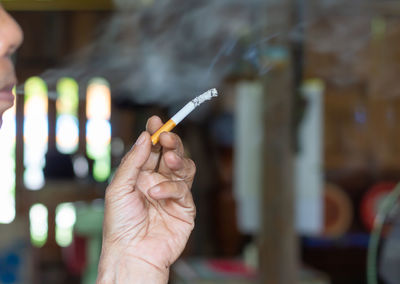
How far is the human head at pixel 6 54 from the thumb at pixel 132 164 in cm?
18

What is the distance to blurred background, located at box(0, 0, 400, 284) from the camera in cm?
219

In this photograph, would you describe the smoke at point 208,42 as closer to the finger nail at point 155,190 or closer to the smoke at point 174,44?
the smoke at point 174,44

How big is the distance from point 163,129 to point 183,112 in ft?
0.13

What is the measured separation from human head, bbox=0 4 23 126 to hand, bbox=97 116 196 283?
0.60ft

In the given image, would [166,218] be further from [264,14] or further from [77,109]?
[77,109]

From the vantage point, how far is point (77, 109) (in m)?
5.32

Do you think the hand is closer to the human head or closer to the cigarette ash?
the cigarette ash

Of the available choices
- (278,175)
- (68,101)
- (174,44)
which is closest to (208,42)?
(174,44)

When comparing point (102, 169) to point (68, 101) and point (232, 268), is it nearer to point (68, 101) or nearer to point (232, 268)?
point (68, 101)

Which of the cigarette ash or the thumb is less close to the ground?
the cigarette ash

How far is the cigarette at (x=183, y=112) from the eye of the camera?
0.69 m

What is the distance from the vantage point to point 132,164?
0.73m

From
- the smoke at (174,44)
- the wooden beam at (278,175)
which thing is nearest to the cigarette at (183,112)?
the smoke at (174,44)

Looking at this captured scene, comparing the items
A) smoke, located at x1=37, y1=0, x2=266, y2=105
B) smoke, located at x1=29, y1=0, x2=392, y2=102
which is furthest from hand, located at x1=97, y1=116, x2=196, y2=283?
smoke, located at x1=37, y1=0, x2=266, y2=105
